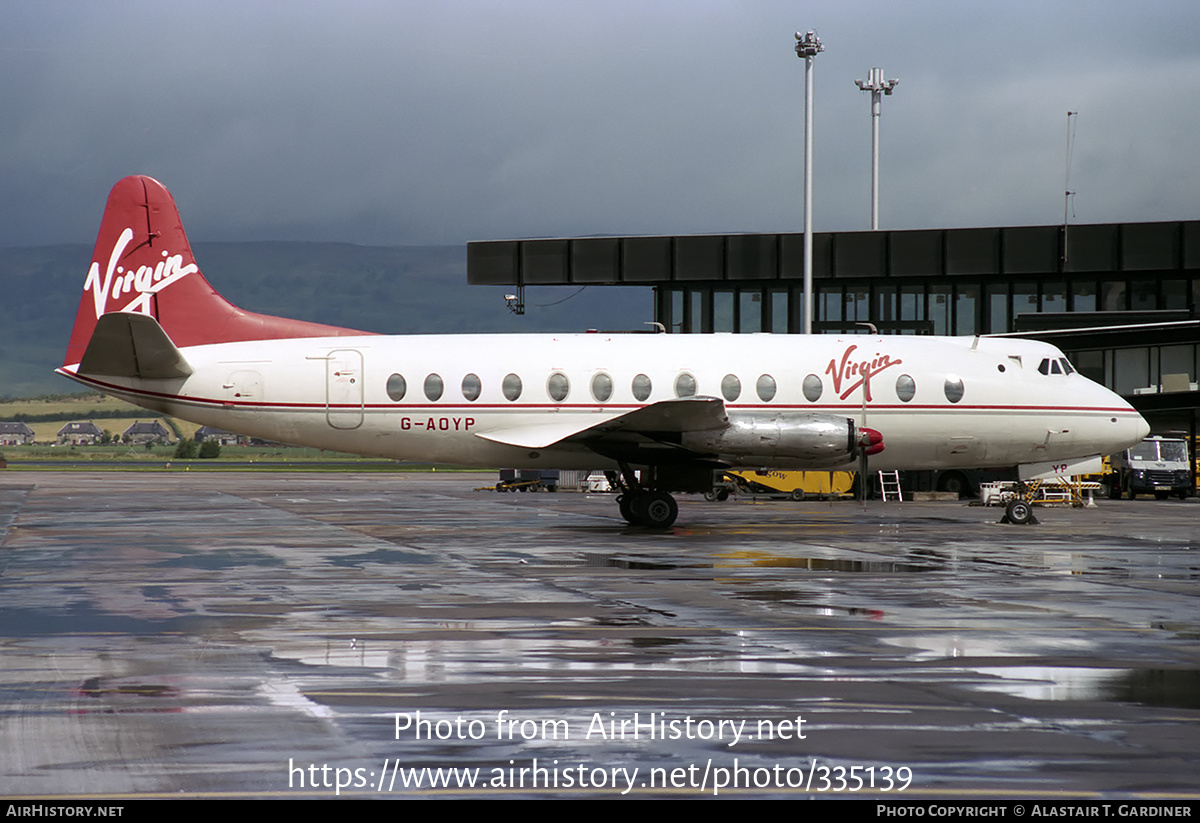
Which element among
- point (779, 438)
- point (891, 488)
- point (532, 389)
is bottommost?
point (891, 488)

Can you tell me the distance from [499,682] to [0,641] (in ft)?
16.3

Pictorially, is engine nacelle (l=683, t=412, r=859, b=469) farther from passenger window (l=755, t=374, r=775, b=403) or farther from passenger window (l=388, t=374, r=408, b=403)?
passenger window (l=388, t=374, r=408, b=403)

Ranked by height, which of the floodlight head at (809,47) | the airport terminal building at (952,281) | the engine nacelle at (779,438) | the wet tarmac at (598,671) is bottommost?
Answer: the wet tarmac at (598,671)

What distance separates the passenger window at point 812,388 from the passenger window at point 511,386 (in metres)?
5.82

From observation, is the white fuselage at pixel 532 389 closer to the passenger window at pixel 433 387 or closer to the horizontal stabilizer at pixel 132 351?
the passenger window at pixel 433 387

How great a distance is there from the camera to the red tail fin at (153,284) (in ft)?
81.9

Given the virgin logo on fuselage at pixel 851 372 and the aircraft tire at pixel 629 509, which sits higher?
the virgin logo on fuselage at pixel 851 372

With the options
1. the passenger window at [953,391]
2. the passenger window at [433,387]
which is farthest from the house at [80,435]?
the passenger window at [953,391]

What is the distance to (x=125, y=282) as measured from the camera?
2505cm

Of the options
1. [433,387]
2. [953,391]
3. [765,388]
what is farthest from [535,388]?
[953,391]

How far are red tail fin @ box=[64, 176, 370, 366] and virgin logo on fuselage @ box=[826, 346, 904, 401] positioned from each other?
989 centimetres

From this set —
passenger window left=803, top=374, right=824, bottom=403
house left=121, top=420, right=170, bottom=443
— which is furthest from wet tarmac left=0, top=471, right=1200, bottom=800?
house left=121, top=420, right=170, bottom=443

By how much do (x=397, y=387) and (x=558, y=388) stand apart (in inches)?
127

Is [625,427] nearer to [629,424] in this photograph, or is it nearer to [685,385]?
[629,424]
